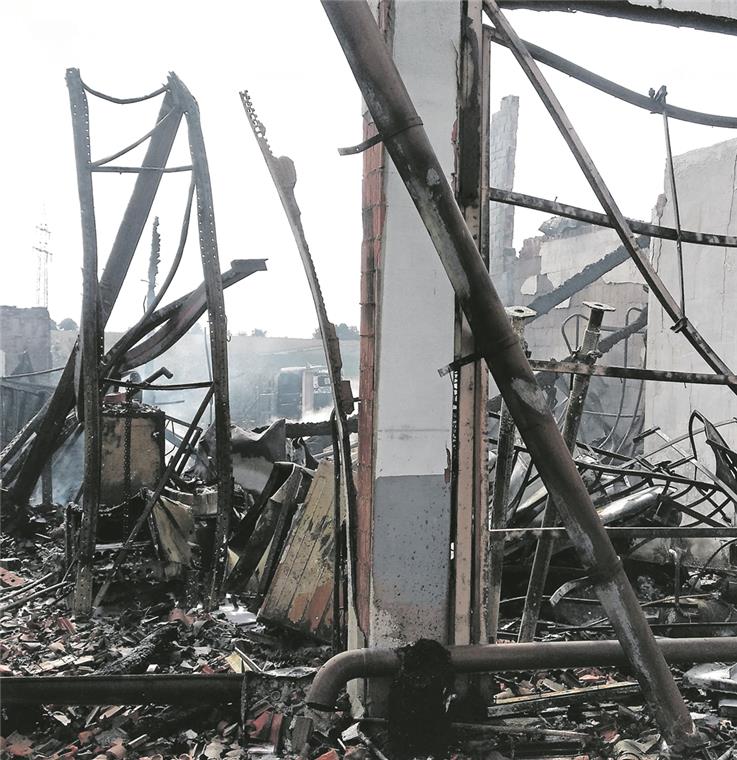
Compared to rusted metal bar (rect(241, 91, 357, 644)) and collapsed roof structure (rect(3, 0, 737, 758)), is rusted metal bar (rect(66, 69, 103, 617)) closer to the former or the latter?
collapsed roof structure (rect(3, 0, 737, 758))

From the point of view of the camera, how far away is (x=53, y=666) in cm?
419

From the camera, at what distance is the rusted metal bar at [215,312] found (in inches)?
206

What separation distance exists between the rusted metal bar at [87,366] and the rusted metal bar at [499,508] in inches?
130

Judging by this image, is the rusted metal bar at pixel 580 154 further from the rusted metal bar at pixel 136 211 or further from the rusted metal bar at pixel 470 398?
the rusted metal bar at pixel 136 211

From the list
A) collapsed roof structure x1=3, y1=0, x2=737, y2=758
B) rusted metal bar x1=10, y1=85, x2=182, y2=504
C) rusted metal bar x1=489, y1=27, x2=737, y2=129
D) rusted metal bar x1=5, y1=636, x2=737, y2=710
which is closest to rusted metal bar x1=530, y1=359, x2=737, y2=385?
collapsed roof structure x1=3, y1=0, x2=737, y2=758

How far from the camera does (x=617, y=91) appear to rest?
10.9 feet

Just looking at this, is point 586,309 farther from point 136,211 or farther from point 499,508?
point 499,508

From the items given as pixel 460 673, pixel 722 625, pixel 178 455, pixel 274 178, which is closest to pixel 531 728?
pixel 460 673

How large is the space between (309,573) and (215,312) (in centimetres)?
228

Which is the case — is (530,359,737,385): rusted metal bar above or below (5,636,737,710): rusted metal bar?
above

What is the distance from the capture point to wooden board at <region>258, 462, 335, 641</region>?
14.1 feet

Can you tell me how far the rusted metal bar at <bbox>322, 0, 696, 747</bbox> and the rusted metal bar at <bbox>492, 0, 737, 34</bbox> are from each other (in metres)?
1.12

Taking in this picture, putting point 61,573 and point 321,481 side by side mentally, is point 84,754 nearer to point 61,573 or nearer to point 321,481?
point 321,481

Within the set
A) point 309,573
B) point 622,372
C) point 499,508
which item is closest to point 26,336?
point 309,573
